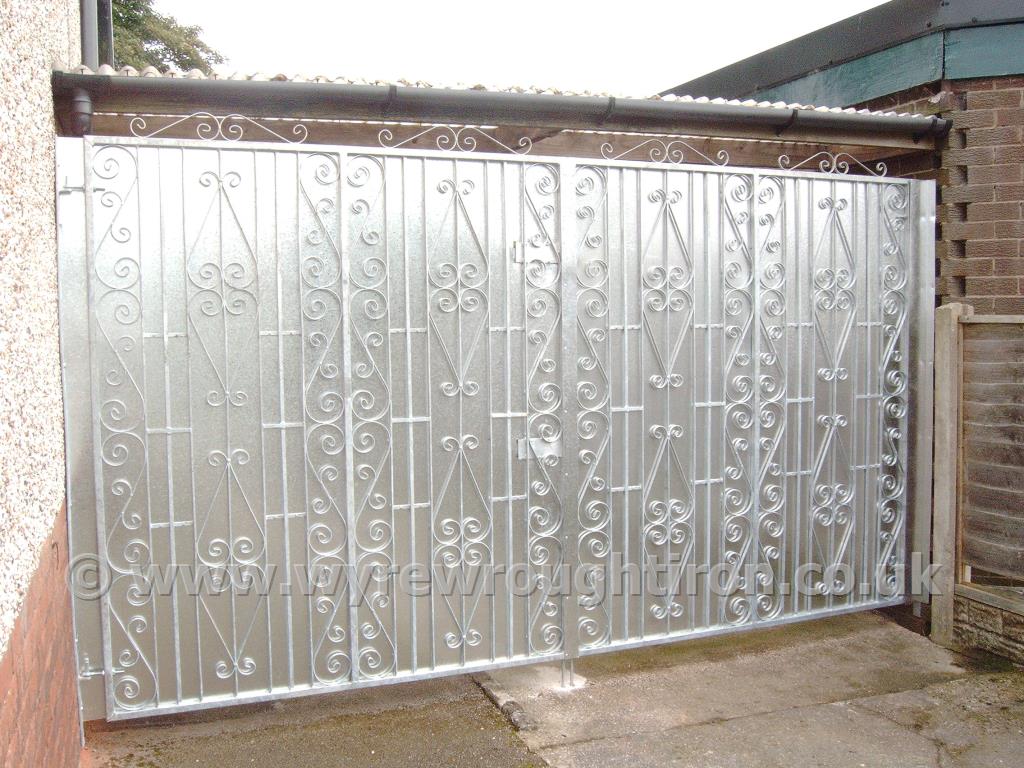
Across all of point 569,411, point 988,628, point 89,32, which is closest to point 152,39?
point 89,32

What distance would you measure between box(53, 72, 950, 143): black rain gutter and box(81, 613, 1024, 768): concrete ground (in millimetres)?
2820

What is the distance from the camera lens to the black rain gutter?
3916 millimetres

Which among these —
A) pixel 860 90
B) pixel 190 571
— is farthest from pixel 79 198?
pixel 860 90

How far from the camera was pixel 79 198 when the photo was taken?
390cm

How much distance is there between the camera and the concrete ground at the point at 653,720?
4.11 metres

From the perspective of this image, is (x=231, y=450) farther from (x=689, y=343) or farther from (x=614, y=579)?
(x=689, y=343)

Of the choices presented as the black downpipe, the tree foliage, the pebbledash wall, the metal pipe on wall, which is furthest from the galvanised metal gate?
the tree foliage

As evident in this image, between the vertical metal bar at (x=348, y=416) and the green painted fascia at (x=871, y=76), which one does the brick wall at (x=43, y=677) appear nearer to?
the vertical metal bar at (x=348, y=416)

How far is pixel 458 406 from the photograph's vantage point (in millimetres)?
4535

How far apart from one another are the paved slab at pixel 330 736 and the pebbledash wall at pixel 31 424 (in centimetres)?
46

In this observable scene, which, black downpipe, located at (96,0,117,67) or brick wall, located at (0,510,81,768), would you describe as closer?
brick wall, located at (0,510,81,768)

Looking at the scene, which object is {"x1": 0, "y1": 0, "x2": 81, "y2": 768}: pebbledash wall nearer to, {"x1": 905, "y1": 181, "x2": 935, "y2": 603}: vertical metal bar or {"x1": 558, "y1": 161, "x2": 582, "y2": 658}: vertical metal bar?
{"x1": 558, "y1": 161, "x2": 582, "y2": 658}: vertical metal bar

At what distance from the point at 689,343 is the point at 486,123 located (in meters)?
1.58

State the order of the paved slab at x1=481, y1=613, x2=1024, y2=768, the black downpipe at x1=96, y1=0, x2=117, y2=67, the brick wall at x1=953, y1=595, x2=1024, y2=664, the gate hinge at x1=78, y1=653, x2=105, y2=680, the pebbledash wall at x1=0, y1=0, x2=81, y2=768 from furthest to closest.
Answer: the black downpipe at x1=96, y1=0, x2=117, y2=67 → the brick wall at x1=953, y1=595, x2=1024, y2=664 → the paved slab at x1=481, y1=613, x2=1024, y2=768 → the gate hinge at x1=78, y1=653, x2=105, y2=680 → the pebbledash wall at x1=0, y1=0, x2=81, y2=768
